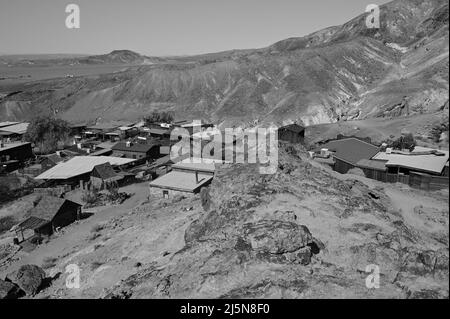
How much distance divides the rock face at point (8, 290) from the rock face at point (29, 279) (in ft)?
1.37

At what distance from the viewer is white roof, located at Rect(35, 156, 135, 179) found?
139ft

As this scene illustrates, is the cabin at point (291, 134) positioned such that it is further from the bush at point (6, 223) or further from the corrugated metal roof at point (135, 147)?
the bush at point (6, 223)

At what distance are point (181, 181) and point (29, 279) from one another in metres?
16.6

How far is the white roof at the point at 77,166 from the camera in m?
42.3

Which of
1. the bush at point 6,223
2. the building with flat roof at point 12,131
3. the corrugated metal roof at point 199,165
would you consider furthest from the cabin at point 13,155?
the corrugated metal roof at point 199,165

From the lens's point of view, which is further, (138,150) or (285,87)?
(285,87)

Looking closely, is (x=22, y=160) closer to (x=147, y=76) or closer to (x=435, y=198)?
(x=435, y=198)

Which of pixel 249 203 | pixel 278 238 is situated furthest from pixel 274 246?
pixel 249 203

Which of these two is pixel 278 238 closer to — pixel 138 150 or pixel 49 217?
pixel 49 217

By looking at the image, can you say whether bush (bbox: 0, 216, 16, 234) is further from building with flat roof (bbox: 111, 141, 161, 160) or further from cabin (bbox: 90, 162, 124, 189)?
building with flat roof (bbox: 111, 141, 161, 160)

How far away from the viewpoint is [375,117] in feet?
196

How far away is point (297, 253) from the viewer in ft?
43.8

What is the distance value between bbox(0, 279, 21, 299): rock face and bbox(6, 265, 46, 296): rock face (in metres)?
0.42
